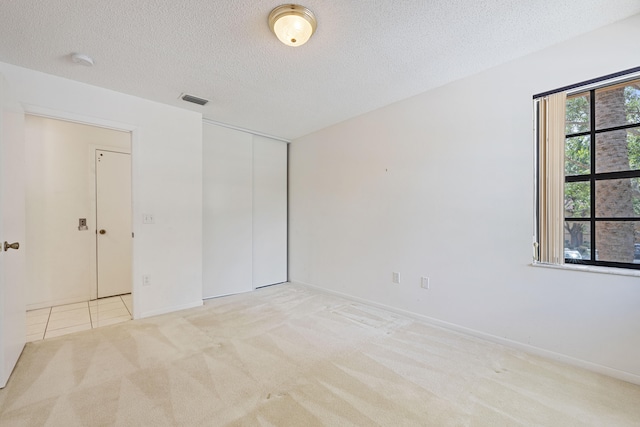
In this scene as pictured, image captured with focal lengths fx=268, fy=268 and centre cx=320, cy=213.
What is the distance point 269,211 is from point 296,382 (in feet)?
9.74

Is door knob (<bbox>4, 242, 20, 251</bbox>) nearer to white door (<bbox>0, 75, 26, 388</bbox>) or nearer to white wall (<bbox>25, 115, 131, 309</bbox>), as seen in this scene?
white door (<bbox>0, 75, 26, 388</bbox>)

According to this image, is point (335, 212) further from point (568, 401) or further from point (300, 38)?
Result: point (568, 401)

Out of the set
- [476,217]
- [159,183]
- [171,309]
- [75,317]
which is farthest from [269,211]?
[476,217]

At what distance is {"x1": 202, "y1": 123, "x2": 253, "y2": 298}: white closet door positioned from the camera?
3781mm

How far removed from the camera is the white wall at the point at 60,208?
133 inches

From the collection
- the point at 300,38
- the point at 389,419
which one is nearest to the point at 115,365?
the point at 389,419

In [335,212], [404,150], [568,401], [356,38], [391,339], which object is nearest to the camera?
[568,401]

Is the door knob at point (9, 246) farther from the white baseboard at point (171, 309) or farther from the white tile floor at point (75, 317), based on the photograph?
the white baseboard at point (171, 309)

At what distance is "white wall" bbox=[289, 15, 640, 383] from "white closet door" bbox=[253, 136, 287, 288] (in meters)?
1.08

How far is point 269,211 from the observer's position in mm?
4496

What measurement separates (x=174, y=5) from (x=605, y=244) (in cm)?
352

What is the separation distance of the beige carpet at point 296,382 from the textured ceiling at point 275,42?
2492 millimetres

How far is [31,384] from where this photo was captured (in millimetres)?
1843

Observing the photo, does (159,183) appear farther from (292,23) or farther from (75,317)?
(292,23)
